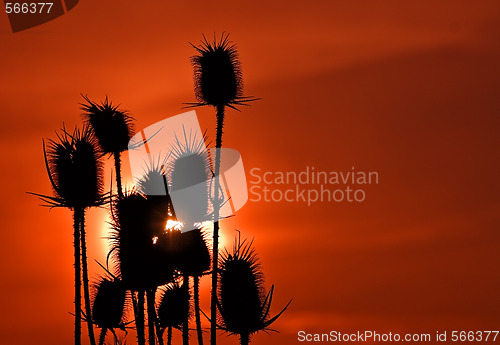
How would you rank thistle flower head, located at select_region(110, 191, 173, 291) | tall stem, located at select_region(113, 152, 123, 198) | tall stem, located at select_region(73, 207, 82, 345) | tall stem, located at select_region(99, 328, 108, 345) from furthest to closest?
tall stem, located at select_region(99, 328, 108, 345) → tall stem, located at select_region(113, 152, 123, 198) → tall stem, located at select_region(73, 207, 82, 345) → thistle flower head, located at select_region(110, 191, 173, 291)

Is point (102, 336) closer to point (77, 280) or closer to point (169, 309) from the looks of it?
point (169, 309)

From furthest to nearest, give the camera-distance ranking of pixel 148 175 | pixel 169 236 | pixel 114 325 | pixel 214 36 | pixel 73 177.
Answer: pixel 114 325 → pixel 214 36 → pixel 73 177 → pixel 148 175 → pixel 169 236

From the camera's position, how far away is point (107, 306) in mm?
29031

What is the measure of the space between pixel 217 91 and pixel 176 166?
2362 mm

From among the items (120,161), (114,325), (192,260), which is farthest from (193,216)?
(114,325)

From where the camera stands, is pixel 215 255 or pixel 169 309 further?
pixel 169 309

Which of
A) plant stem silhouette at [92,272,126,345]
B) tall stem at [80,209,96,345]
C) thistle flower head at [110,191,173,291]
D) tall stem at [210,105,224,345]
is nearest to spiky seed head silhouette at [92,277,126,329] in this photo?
plant stem silhouette at [92,272,126,345]

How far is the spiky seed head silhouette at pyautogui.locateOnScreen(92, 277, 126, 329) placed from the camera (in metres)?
29.0

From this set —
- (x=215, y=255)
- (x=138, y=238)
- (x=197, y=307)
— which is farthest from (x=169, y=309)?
(x=138, y=238)

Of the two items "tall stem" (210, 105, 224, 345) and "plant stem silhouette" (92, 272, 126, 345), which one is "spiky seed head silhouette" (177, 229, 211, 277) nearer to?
"tall stem" (210, 105, 224, 345)

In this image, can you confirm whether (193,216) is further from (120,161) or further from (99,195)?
(120,161)

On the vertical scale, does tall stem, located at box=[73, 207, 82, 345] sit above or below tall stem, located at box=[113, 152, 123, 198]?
below

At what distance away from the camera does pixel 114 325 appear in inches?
1155

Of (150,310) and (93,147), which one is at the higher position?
(93,147)
